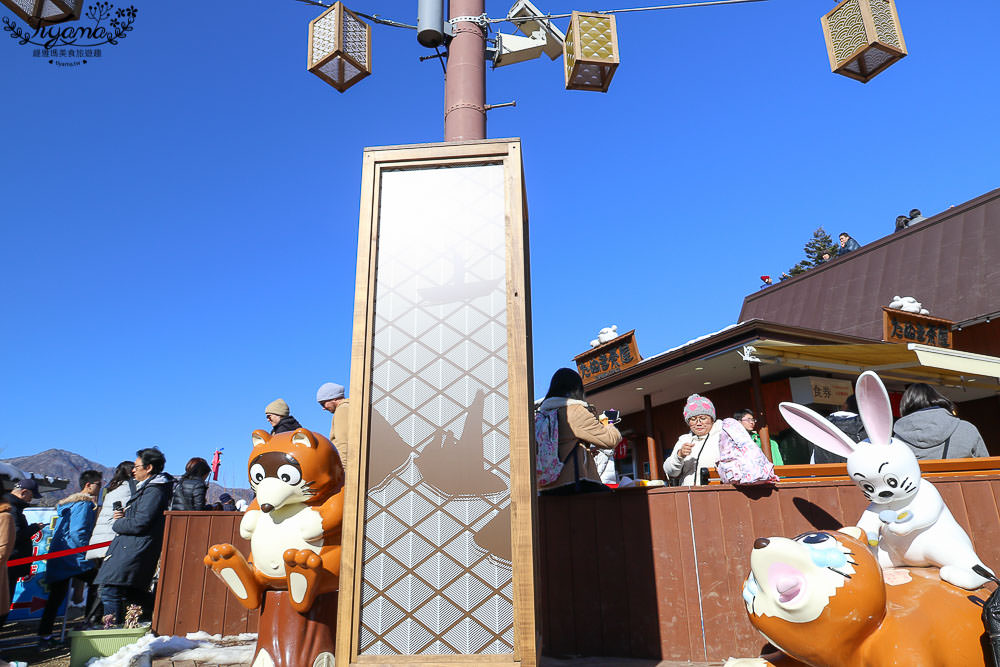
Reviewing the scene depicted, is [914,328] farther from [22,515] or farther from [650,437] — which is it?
[22,515]

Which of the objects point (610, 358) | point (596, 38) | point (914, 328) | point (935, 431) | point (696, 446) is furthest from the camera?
point (610, 358)

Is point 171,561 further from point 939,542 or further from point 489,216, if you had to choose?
point 939,542

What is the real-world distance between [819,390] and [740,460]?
26.3 ft

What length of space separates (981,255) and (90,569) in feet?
51.0

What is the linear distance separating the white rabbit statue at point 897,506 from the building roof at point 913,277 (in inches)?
439

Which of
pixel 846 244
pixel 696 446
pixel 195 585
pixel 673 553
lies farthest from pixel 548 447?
pixel 846 244

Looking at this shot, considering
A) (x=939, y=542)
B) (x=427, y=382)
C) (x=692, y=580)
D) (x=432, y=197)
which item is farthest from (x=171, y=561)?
(x=939, y=542)

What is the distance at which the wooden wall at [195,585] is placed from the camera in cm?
525

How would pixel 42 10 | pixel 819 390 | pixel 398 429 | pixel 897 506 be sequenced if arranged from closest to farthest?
1. pixel 897 506
2. pixel 398 429
3. pixel 42 10
4. pixel 819 390

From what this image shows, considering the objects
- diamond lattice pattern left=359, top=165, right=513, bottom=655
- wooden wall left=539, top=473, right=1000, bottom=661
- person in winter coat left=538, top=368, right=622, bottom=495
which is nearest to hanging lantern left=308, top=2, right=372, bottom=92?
diamond lattice pattern left=359, top=165, right=513, bottom=655

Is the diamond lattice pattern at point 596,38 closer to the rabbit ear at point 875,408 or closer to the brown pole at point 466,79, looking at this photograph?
the brown pole at point 466,79

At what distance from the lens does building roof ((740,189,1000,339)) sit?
41.0ft

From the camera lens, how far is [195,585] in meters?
5.36

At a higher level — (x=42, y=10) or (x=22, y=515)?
(x=42, y=10)
